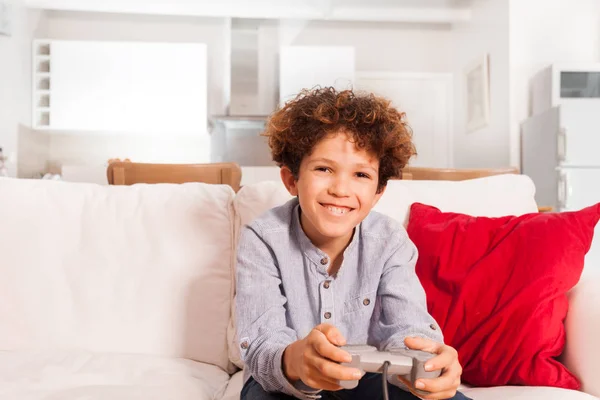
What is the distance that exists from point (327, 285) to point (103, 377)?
53 centimetres

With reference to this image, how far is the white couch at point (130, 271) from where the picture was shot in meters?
1.35

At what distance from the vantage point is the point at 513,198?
1.53 metres

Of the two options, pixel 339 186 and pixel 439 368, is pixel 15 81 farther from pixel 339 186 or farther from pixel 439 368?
pixel 439 368

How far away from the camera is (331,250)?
3.62 ft

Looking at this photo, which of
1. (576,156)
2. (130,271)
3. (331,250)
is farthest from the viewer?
(576,156)

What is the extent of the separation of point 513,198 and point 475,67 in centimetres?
394

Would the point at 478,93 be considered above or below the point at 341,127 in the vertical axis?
above

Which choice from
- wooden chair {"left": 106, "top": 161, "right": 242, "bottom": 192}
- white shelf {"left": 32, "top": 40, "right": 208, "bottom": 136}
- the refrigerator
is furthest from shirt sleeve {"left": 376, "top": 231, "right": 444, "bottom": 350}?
white shelf {"left": 32, "top": 40, "right": 208, "bottom": 136}

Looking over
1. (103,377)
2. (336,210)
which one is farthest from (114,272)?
(336,210)

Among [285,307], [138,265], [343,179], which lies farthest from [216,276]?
[343,179]

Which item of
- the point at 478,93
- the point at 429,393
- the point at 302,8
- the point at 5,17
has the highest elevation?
the point at 302,8

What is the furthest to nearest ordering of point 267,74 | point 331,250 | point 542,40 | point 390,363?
point 267,74 < point 542,40 < point 331,250 < point 390,363

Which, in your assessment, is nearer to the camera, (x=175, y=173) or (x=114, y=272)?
(x=114, y=272)

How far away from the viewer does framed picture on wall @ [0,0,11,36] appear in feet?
14.3
